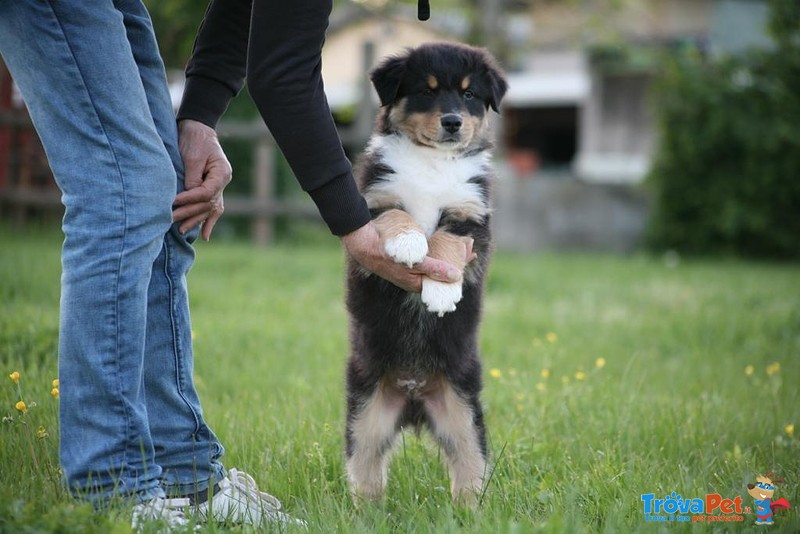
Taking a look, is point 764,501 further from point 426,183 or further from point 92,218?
point 92,218

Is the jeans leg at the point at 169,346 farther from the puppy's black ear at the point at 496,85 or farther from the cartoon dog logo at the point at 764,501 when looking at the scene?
the cartoon dog logo at the point at 764,501

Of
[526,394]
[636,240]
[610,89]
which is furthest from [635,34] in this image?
Result: [526,394]

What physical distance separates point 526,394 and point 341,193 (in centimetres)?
203

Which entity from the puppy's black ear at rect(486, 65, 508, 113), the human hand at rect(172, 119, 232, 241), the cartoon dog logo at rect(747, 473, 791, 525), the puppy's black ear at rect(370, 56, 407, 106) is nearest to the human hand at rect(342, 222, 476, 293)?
the human hand at rect(172, 119, 232, 241)

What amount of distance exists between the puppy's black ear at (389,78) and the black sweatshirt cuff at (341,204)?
2.96 ft

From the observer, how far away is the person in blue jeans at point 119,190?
2.25 metres

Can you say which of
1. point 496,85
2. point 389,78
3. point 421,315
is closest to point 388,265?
point 421,315

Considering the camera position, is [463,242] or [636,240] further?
[636,240]

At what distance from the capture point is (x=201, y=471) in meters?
2.65

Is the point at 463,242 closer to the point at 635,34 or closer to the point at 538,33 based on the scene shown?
the point at 538,33

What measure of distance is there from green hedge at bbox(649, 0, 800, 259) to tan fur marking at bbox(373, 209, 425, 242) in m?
10.6

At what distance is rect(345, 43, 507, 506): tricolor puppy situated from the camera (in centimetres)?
302

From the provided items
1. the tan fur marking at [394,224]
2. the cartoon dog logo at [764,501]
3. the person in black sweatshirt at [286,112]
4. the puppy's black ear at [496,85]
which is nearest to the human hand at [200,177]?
the person in black sweatshirt at [286,112]

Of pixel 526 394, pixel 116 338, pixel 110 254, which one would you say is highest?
pixel 110 254
